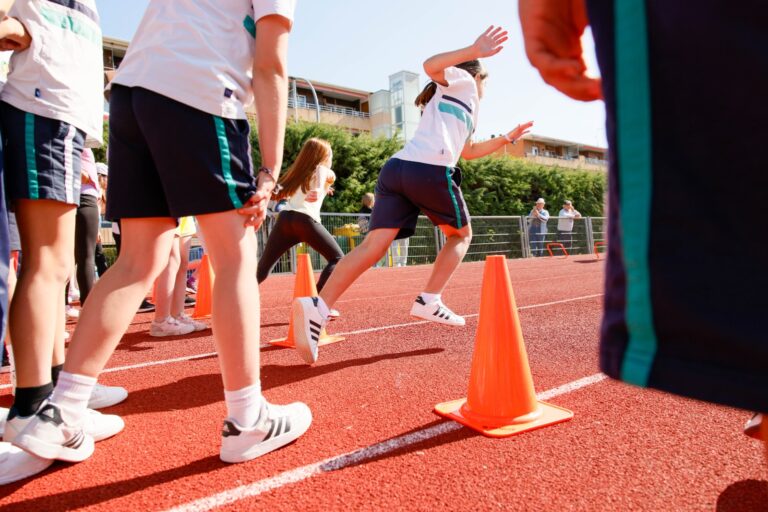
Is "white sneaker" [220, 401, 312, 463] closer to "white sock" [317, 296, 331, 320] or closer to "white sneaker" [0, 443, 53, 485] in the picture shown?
"white sneaker" [0, 443, 53, 485]

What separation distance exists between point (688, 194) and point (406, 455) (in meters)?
1.47

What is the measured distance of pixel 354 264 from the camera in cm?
343

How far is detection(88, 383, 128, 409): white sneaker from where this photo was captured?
2490mm

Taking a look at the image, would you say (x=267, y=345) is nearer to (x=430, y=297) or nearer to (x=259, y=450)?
(x=430, y=297)

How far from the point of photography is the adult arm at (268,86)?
1.78m

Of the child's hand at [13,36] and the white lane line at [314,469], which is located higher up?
the child's hand at [13,36]

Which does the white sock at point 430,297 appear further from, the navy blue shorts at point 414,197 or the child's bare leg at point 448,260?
the navy blue shorts at point 414,197

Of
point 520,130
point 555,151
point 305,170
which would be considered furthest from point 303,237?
point 555,151

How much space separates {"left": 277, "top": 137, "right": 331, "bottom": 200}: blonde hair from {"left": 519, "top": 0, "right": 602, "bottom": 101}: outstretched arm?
3872mm

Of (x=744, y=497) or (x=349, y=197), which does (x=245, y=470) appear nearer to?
(x=744, y=497)

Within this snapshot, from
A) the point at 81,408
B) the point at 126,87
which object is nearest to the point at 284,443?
the point at 81,408

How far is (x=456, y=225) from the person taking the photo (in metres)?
3.76

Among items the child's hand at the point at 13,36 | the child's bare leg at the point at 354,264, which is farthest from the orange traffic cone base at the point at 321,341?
the child's hand at the point at 13,36

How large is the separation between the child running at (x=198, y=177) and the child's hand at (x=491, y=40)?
4.67 feet
